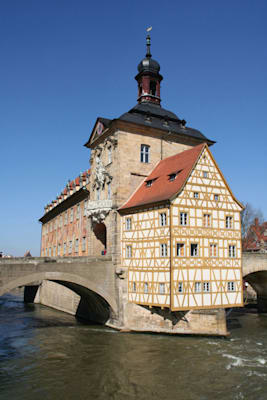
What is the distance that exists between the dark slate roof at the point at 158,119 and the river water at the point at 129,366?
1595 cm

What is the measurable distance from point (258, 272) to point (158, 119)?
56.2ft

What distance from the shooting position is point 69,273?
25.3 m

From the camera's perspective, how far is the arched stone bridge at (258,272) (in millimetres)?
32062

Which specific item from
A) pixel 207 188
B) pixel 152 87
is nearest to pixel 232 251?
pixel 207 188

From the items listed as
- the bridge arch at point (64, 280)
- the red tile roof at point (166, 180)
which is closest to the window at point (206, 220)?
the red tile roof at point (166, 180)

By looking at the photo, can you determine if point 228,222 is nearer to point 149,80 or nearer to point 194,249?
point 194,249

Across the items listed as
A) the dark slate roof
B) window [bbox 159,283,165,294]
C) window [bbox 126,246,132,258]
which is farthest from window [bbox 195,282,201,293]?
the dark slate roof

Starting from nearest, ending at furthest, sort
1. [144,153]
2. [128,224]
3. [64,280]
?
1. [64,280]
2. [128,224]
3. [144,153]

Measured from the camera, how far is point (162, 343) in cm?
2164

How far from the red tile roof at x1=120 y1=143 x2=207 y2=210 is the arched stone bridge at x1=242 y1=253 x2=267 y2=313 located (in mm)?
10887

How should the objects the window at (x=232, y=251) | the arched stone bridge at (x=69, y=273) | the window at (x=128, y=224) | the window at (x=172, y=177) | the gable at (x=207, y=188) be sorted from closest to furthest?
1. the arched stone bridge at (x=69, y=273)
2. the gable at (x=207, y=188)
3. the window at (x=232, y=251)
4. the window at (x=172, y=177)
5. the window at (x=128, y=224)

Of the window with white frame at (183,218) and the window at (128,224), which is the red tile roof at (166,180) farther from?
the window with white frame at (183,218)

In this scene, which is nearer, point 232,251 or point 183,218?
point 183,218

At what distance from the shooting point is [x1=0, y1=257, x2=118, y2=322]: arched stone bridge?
2293 centimetres
